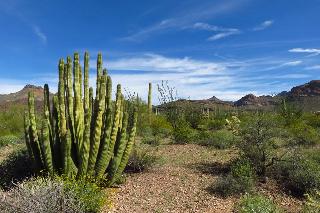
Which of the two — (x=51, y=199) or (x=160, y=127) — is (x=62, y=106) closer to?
(x=51, y=199)

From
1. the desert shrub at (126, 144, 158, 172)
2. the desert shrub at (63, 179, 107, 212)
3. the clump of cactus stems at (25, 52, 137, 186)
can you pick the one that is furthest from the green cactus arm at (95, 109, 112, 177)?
the desert shrub at (126, 144, 158, 172)

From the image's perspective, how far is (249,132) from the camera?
450 inches

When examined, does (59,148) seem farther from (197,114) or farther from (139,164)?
(197,114)

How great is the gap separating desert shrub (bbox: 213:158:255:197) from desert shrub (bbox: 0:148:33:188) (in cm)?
461

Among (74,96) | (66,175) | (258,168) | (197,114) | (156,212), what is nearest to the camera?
(156,212)

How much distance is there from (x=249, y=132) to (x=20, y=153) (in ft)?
20.4

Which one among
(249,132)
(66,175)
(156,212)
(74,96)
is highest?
(74,96)

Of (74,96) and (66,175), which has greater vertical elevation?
(74,96)

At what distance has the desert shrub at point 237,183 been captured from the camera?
9.68m

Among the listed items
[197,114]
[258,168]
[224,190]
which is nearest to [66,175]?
[224,190]

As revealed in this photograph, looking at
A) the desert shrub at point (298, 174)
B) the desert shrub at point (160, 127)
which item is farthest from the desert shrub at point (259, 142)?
the desert shrub at point (160, 127)

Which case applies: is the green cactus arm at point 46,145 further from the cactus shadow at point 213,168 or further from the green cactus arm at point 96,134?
the cactus shadow at point 213,168

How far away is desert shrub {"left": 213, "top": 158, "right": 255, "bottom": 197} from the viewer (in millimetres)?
9680

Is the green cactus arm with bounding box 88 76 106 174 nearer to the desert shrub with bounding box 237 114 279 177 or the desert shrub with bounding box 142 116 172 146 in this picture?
the desert shrub with bounding box 237 114 279 177
